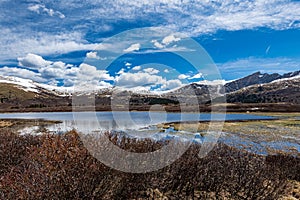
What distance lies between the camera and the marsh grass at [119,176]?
602cm

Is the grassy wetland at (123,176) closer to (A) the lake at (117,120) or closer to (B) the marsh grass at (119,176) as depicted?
(B) the marsh grass at (119,176)

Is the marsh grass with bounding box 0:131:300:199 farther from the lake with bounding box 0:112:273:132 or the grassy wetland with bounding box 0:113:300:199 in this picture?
the lake with bounding box 0:112:273:132

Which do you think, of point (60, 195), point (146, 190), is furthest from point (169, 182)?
point (60, 195)

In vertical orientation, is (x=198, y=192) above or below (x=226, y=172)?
below

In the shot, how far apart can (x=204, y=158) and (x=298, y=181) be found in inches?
218

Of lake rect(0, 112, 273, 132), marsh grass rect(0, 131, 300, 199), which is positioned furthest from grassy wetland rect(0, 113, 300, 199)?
lake rect(0, 112, 273, 132)

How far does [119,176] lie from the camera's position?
749 cm

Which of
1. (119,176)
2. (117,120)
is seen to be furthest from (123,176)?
(117,120)

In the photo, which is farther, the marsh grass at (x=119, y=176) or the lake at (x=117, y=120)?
the lake at (x=117, y=120)

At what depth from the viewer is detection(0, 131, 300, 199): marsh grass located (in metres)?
6.02

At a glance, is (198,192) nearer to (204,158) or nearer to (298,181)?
(204,158)

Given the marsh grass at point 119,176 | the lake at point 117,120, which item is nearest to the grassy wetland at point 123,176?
the marsh grass at point 119,176

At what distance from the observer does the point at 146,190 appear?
8.27 m

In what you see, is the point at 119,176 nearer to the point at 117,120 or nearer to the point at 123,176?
the point at 123,176
